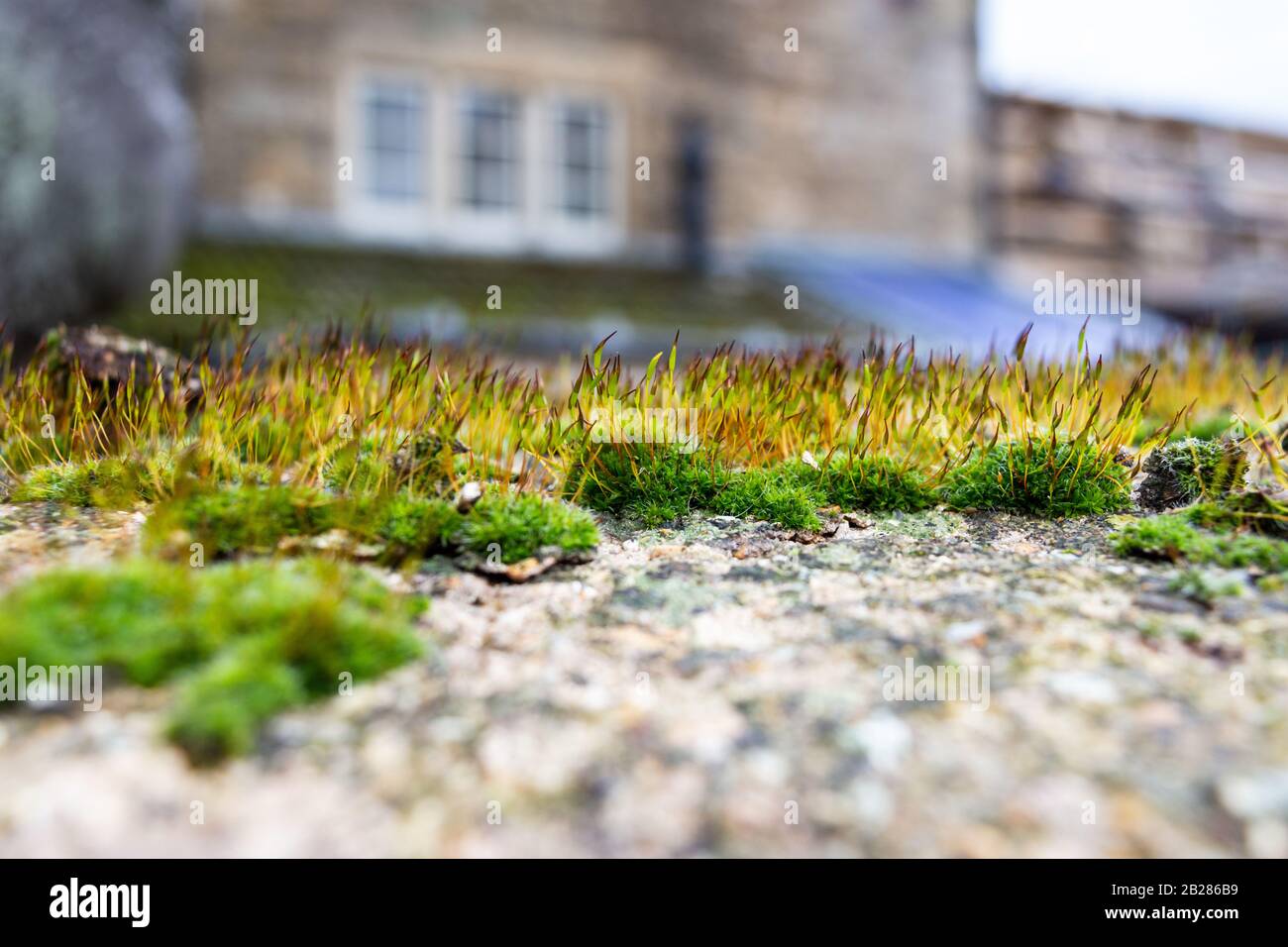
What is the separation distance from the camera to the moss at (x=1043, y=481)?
3287 millimetres

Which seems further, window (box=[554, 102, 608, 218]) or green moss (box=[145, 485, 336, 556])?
window (box=[554, 102, 608, 218])

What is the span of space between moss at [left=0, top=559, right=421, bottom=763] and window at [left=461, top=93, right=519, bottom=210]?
9.17 meters

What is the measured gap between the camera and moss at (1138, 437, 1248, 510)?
318 cm

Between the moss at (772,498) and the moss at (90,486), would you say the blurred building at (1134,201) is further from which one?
the moss at (90,486)

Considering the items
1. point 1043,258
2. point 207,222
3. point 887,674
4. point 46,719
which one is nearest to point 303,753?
point 46,719

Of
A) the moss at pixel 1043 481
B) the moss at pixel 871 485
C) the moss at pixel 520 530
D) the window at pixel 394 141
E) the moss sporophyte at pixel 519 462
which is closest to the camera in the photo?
the moss sporophyte at pixel 519 462

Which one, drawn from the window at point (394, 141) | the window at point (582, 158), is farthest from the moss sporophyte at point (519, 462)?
the window at point (582, 158)

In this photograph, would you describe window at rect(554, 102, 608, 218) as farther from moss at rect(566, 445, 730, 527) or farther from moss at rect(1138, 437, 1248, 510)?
moss at rect(1138, 437, 1248, 510)

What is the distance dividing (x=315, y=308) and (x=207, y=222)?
233 centimetres

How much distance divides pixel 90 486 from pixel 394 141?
825cm

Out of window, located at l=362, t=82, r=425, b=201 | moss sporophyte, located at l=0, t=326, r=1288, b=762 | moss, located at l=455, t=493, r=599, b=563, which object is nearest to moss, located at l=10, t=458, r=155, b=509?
moss sporophyte, located at l=0, t=326, r=1288, b=762

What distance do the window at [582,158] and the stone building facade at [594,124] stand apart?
2 cm
